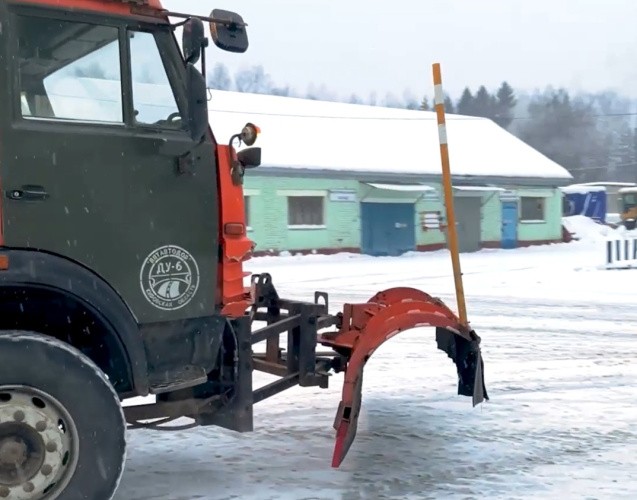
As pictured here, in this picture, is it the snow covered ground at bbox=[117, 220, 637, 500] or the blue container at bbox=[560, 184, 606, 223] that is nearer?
the snow covered ground at bbox=[117, 220, 637, 500]

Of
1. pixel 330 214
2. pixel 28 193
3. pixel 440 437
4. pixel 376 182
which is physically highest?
pixel 376 182

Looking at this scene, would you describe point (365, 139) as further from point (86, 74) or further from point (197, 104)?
point (86, 74)

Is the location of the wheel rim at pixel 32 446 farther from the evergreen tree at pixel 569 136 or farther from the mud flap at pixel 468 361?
the evergreen tree at pixel 569 136

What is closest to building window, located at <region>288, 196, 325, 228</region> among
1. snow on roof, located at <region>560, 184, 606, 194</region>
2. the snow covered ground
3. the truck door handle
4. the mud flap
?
the snow covered ground

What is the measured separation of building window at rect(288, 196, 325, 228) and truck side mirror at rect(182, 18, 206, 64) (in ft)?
78.2

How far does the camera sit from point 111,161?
413 cm

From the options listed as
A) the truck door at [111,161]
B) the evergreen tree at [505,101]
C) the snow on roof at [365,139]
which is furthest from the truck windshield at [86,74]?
the evergreen tree at [505,101]

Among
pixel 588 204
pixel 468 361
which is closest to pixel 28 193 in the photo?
pixel 468 361

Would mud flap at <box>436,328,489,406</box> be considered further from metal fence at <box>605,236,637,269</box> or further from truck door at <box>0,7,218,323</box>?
metal fence at <box>605,236,637,269</box>

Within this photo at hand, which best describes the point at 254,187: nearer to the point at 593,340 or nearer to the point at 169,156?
the point at 593,340

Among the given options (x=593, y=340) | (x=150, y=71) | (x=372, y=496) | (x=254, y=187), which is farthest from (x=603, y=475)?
(x=254, y=187)

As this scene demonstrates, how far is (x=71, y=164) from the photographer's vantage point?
4.00m

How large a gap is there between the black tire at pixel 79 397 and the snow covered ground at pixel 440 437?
839 mm

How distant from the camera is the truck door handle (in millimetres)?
3836
